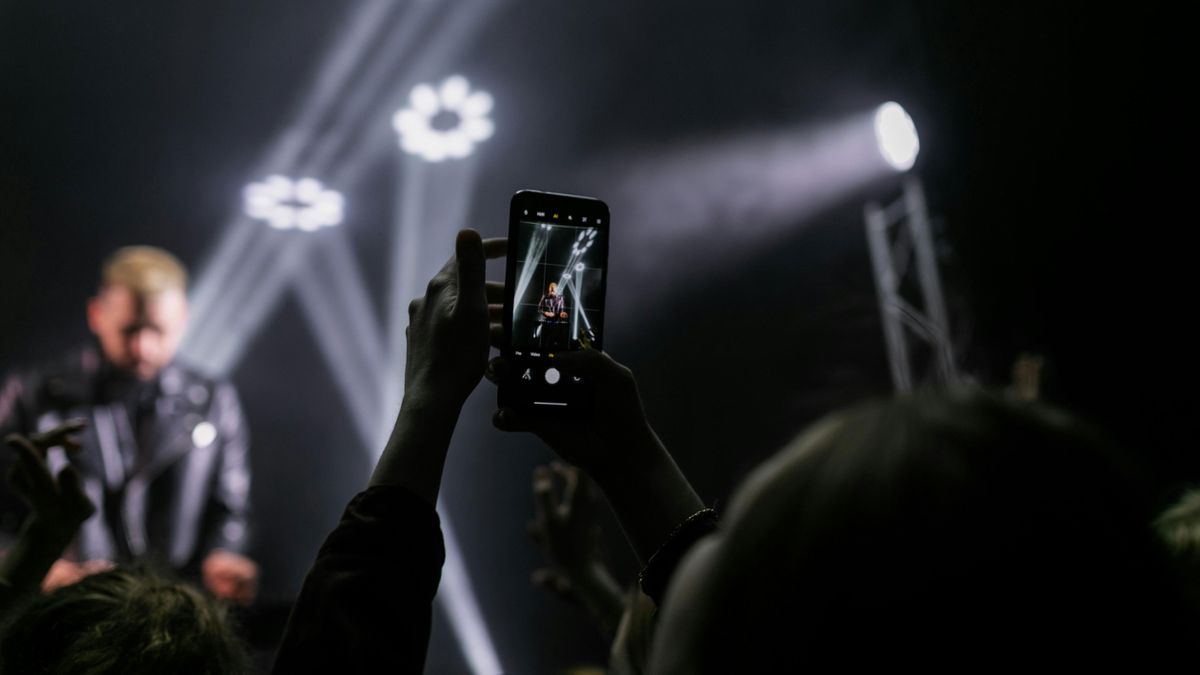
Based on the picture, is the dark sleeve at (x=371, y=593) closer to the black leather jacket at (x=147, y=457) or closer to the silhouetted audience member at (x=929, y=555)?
the silhouetted audience member at (x=929, y=555)

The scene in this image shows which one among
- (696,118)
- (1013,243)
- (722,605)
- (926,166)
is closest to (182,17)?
(696,118)

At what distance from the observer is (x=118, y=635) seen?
81cm

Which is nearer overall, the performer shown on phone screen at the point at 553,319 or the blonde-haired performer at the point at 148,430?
the performer shown on phone screen at the point at 553,319

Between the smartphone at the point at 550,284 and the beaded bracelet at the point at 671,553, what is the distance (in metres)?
A: 0.18

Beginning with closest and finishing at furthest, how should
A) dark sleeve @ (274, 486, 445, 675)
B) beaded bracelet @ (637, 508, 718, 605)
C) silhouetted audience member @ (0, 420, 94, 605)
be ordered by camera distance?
dark sleeve @ (274, 486, 445, 675) < beaded bracelet @ (637, 508, 718, 605) < silhouetted audience member @ (0, 420, 94, 605)

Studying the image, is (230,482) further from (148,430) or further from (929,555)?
(929,555)

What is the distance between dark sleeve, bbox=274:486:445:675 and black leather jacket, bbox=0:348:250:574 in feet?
9.60

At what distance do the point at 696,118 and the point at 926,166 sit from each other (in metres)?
1.23

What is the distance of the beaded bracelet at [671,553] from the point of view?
0.76 meters

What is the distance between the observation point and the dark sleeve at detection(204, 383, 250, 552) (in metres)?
3.41

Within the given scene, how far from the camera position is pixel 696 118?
4250 mm

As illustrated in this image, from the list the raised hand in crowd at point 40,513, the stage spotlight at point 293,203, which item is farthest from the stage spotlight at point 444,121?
the raised hand in crowd at point 40,513

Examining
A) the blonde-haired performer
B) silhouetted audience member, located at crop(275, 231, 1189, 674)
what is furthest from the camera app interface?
the blonde-haired performer

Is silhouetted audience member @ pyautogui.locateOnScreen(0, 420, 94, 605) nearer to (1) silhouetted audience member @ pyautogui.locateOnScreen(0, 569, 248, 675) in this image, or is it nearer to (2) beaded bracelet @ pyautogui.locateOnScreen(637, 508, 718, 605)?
(1) silhouetted audience member @ pyautogui.locateOnScreen(0, 569, 248, 675)
